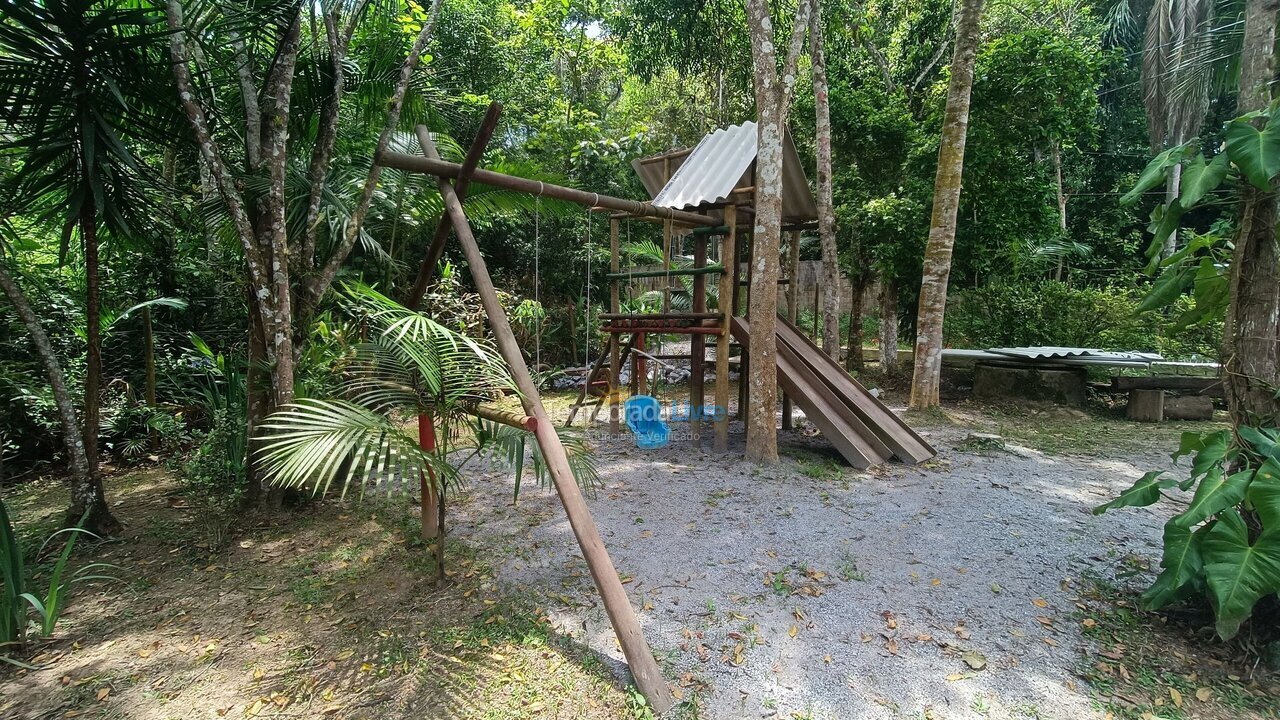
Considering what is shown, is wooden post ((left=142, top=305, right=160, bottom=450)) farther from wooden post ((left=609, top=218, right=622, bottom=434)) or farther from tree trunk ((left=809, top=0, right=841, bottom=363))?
tree trunk ((left=809, top=0, right=841, bottom=363))

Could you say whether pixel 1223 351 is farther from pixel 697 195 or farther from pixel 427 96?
pixel 427 96

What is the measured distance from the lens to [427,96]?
4176 millimetres

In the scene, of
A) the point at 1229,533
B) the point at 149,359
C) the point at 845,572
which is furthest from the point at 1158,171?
the point at 149,359

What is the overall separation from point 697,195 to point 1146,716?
4.12m

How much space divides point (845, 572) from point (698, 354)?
2.99 metres

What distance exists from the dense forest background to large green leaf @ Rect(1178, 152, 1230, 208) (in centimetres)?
21

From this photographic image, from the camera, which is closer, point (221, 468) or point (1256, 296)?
point (1256, 296)

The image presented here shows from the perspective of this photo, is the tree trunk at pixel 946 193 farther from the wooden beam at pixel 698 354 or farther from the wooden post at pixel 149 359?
the wooden post at pixel 149 359

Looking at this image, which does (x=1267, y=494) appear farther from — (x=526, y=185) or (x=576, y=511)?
(x=526, y=185)

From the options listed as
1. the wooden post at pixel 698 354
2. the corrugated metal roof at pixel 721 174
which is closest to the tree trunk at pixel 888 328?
the corrugated metal roof at pixel 721 174

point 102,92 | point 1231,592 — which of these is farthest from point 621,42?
point 1231,592

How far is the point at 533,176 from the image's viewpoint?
482 centimetres

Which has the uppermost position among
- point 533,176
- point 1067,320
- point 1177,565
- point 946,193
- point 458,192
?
point 946,193

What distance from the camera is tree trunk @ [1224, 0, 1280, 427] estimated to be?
2.18 meters
